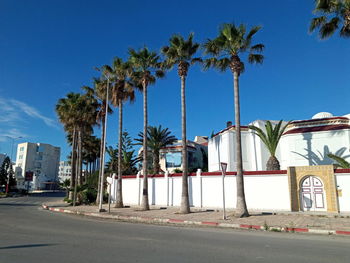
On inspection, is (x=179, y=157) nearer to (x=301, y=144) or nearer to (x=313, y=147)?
(x=301, y=144)

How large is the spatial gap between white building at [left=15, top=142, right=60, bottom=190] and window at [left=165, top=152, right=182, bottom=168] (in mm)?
67814

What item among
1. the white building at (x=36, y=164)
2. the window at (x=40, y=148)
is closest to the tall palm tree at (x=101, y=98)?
the white building at (x=36, y=164)

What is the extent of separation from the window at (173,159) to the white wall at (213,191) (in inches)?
573

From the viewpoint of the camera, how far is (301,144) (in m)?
24.2

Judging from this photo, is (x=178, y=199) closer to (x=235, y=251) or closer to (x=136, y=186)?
(x=136, y=186)

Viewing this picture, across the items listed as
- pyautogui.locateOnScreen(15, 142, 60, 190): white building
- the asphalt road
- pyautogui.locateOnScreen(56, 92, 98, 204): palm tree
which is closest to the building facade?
pyautogui.locateOnScreen(56, 92, 98, 204): palm tree

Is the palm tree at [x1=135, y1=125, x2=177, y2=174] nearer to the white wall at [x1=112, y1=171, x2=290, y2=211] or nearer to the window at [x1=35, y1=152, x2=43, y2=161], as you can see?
the white wall at [x1=112, y1=171, x2=290, y2=211]

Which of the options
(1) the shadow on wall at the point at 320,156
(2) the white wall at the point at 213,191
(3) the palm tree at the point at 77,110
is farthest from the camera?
(3) the palm tree at the point at 77,110

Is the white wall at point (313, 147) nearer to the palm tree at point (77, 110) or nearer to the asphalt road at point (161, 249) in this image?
the asphalt road at point (161, 249)

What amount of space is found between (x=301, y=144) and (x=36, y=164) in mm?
94337

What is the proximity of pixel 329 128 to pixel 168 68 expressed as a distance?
14939 millimetres

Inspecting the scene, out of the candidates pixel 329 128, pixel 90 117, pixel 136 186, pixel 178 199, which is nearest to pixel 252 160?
pixel 329 128

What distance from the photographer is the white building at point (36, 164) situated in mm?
91562

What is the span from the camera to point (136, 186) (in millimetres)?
25359
